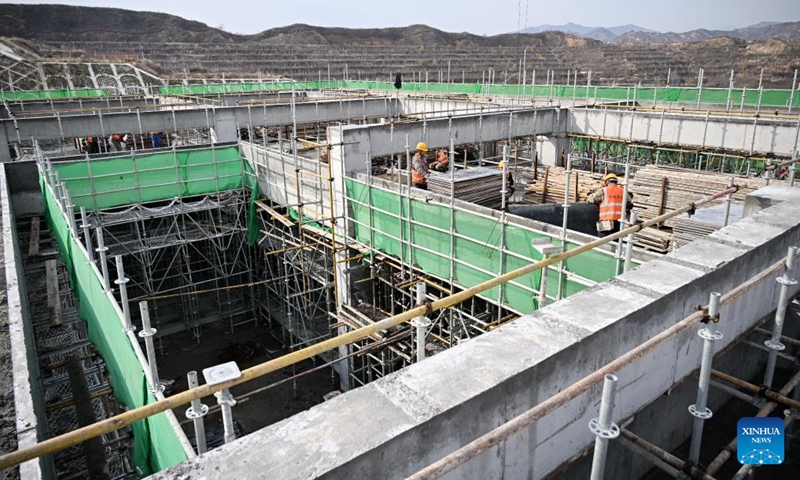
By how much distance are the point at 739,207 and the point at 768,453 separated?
7075 mm

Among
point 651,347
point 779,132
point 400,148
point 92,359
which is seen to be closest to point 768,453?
point 651,347

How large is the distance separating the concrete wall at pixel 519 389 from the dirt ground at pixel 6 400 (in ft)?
6.73

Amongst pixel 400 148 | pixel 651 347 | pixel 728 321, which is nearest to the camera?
pixel 651 347

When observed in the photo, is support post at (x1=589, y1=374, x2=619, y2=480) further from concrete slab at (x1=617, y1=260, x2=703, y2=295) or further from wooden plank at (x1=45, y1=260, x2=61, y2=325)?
wooden plank at (x1=45, y1=260, x2=61, y2=325)

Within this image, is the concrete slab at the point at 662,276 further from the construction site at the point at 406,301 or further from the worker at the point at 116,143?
the worker at the point at 116,143

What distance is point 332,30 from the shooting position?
82188mm

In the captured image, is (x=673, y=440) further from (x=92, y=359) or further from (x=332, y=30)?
(x=332, y=30)

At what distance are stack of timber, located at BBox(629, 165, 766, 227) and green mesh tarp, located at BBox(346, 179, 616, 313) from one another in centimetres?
362

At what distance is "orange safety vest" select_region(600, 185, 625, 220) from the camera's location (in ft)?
31.1

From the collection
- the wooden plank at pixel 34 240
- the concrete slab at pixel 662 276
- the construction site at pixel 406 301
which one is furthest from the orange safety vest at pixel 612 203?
the wooden plank at pixel 34 240

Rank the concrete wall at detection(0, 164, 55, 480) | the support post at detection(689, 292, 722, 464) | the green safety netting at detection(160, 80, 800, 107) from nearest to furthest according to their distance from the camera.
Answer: the support post at detection(689, 292, 722, 464), the concrete wall at detection(0, 164, 55, 480), the green safety netting at detection(160, 80, 800, 107)

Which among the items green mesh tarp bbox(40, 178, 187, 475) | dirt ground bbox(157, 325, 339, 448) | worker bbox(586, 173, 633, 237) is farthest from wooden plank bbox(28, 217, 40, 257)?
worker bbox(586, 173, 633, 237)

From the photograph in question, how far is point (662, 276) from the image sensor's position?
15.7 ft

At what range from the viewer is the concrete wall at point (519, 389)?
9.14 feet
